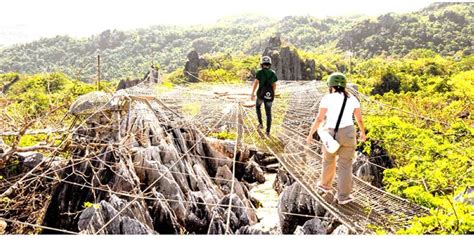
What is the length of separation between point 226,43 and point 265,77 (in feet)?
107

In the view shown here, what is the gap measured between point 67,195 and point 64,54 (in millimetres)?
24923

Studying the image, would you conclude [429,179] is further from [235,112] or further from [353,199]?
[235,112]

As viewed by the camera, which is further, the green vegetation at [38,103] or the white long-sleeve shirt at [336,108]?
the green vegetation at [38,103]

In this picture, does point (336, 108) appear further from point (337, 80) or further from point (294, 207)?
point (294, 207)

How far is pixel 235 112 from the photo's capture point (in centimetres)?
383

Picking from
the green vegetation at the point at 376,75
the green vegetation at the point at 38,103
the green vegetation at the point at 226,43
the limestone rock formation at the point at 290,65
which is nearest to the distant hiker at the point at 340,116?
the green vegetation at the point at 376,75

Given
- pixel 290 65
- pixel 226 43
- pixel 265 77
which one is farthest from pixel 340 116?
pixel 226 43

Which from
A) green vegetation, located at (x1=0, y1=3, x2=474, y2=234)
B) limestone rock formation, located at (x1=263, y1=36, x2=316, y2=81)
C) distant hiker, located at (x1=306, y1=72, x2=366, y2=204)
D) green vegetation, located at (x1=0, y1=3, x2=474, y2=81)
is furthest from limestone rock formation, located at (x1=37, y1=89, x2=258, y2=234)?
limestone rock formation, located at (x1=263, y1=36, x2=316, y2=81)

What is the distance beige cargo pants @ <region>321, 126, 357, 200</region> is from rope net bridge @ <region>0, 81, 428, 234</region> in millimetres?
66

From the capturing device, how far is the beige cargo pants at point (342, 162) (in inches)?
71.5

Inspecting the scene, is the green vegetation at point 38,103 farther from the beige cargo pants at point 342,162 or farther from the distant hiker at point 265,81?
the beige cargo pants at point 342,162

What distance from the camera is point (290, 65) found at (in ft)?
51.6

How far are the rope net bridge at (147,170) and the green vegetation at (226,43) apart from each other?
9913 millimetres

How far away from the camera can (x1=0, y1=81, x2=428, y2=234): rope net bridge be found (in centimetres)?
249
